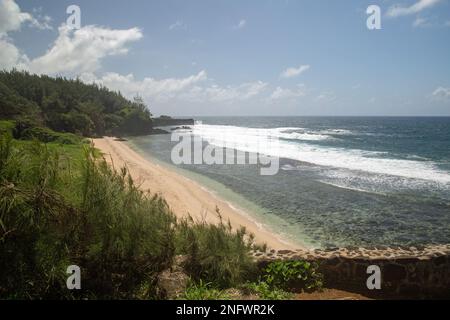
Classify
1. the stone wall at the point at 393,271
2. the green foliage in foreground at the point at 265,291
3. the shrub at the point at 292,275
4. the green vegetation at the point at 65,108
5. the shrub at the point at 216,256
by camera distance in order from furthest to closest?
the green vegetation at the point at 65,108, the stone wall at the point at 393,271, the shrub at the point at 292,275, the shrub at the point at 216,256, the green foliage in foreground at the point at 265,291

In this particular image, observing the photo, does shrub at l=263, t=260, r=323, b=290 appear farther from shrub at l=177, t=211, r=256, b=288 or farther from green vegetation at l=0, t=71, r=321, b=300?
shrub at l=177, t=211, r=256, b=288

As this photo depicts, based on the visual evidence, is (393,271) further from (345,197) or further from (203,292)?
(345,197)

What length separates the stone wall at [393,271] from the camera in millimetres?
7484

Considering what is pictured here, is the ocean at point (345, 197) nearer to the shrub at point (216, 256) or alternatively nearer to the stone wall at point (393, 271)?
the stone wall at point (393, 271)

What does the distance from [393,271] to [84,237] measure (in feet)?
22.1

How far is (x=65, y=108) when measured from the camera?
60.1 meters

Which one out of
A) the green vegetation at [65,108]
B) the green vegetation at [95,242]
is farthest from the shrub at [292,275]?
the green vegetation at [65,108]

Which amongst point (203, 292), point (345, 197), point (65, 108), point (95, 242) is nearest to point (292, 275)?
point (203, 292)

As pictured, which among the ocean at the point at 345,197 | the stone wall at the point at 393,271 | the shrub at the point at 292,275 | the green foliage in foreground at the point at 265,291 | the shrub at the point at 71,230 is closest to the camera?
the shrub at the point at 71,230

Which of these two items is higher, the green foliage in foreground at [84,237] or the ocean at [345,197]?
the green foliage in foreground at [84,237]

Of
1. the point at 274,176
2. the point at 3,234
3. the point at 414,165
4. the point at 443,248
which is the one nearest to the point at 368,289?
the point at 443,248

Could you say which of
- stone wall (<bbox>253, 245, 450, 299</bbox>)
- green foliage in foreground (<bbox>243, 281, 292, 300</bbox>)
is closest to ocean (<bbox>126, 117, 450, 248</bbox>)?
stone wall (<bbox>253, 245, 450, 299</bbox>)

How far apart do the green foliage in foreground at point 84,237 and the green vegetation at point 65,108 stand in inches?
1364

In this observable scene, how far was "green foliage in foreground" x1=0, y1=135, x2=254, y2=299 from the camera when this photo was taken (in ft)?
18.1
